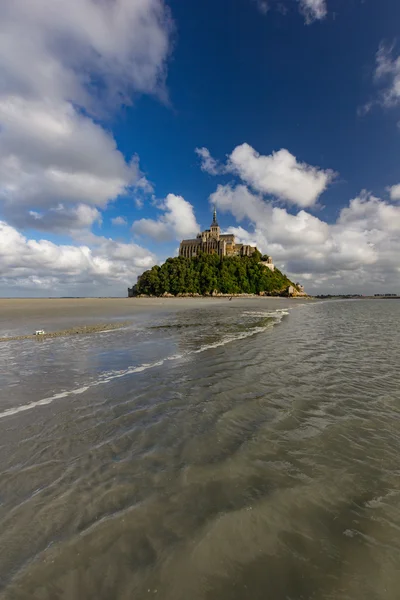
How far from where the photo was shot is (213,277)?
16925 cm

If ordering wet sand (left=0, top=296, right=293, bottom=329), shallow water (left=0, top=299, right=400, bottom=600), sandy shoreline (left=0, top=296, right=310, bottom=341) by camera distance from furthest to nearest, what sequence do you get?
wet sand (left=0, top=296, right=293, bottom=329) < sandy shoreline (left=0, top=296, right=310, bottom=341) < shallow water (left=0, top=299, right=400, bottom=600)

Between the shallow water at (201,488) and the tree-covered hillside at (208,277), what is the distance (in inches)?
6201

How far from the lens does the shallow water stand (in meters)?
2.89

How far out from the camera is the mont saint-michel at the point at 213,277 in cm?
16712

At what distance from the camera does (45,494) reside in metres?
4.17

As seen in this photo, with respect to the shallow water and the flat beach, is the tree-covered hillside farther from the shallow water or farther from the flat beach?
the shallow water

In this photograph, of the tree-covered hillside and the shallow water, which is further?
the tree-covered hillside

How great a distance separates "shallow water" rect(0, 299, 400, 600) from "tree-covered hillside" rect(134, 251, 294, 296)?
15750 cm

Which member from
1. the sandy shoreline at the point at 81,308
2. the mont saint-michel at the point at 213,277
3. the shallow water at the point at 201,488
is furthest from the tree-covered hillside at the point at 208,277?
the shallow water at the point at 201,488

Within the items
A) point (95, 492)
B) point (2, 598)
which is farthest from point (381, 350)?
point (2, 598)

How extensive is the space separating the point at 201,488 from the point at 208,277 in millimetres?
163888

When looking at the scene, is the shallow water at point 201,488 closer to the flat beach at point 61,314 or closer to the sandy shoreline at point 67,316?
the sandy shoreline at point 67,316

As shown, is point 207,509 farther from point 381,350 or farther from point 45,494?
point 381,350

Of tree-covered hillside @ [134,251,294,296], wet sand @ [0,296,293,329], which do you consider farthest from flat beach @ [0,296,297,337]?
tree-covered hillside @ [134,251,294,296]
